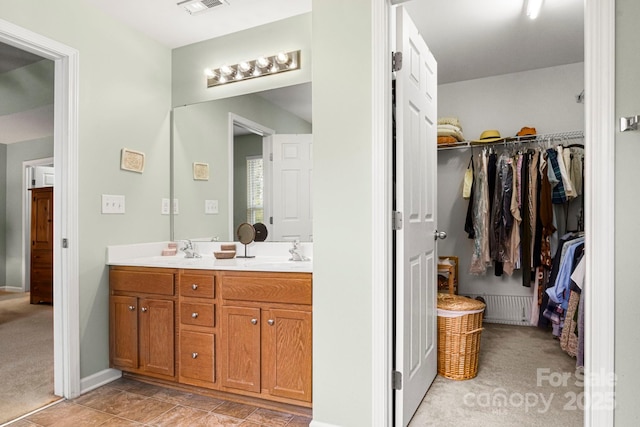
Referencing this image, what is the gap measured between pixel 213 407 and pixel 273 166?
154 cm

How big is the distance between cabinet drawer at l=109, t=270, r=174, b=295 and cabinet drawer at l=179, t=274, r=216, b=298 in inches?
3.8

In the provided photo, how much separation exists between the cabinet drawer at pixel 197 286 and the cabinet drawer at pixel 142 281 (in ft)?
0.32

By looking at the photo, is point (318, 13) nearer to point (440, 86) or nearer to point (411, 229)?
point (411, 229)

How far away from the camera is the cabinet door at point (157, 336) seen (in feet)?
7.82

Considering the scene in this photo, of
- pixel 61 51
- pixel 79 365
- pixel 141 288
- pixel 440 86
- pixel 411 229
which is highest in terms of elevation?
pixel 440 86

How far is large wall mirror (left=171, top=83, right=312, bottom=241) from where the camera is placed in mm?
2658

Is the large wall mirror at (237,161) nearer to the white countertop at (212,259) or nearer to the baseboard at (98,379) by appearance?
the white countertop at (212,259)

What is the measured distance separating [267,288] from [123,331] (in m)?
1.14

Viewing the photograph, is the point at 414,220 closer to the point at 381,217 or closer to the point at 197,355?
the point at 381,217

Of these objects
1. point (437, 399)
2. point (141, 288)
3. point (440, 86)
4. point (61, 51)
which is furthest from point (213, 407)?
point (440, 86)

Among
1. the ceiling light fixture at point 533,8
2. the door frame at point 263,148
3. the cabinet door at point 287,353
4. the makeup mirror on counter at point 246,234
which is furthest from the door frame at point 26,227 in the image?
the ceiling light fixture at point 533,8

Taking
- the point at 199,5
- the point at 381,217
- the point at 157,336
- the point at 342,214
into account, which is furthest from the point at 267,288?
the point at 199,5

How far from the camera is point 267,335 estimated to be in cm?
210

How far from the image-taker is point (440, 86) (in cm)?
423
